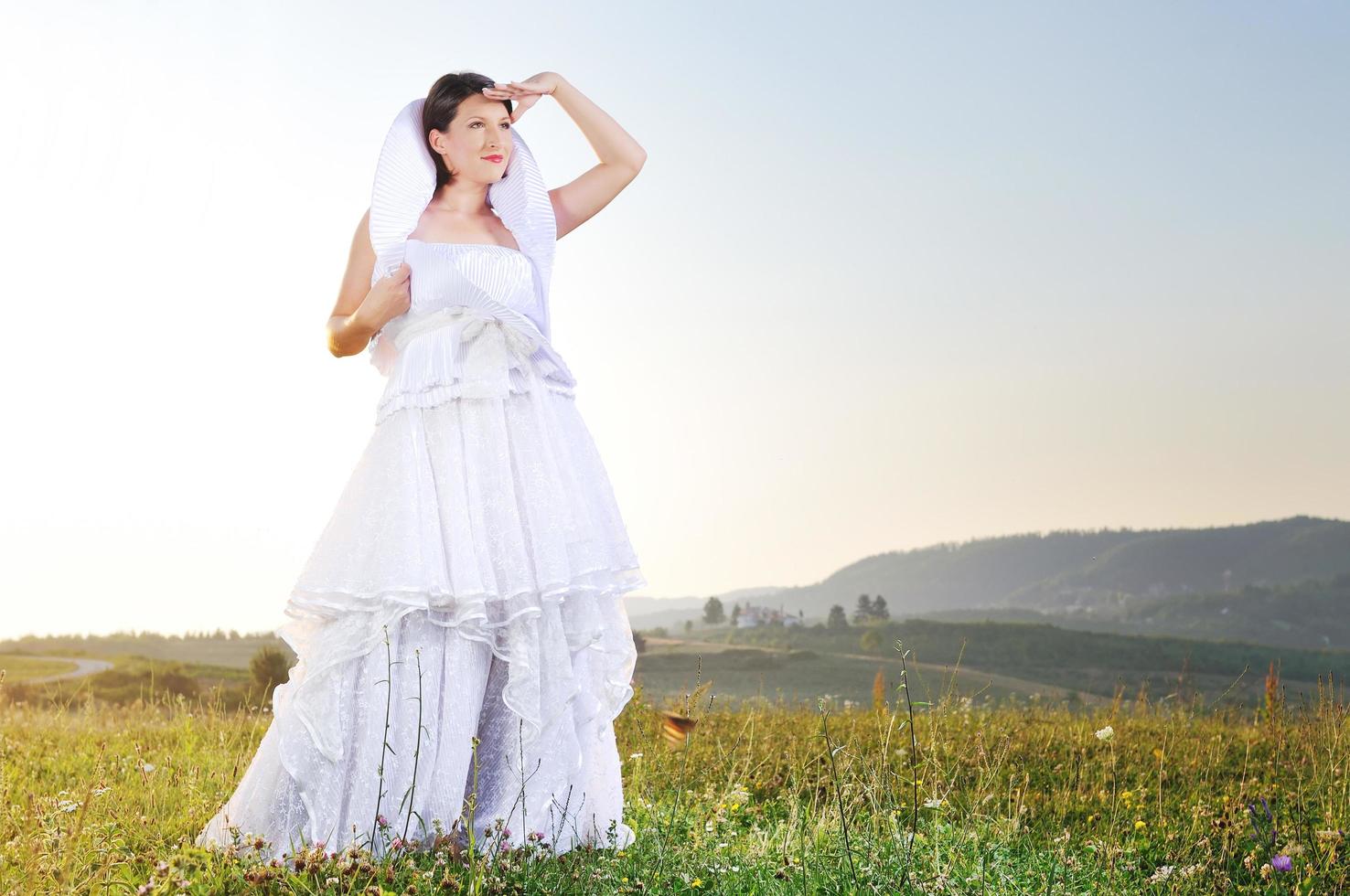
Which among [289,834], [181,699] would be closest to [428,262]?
[289,834]

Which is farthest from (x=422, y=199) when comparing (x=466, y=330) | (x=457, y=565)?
(x=457, y=565)

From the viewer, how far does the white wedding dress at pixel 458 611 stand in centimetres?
384

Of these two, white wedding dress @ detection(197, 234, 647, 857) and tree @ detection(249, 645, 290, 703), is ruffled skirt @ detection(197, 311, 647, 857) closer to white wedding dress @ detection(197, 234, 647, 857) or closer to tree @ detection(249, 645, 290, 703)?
white wedding dress @ detection(197, 234, 647, 857)

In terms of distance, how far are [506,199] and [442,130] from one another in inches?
14.8

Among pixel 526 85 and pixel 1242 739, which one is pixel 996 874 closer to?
pixel 526 85

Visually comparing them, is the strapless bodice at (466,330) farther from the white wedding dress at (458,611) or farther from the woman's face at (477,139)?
the woman's face at (477,139)

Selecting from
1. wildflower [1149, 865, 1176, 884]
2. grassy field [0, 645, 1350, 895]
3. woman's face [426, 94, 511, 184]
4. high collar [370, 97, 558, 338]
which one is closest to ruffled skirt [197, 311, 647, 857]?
grassy field [0, 645, 1350, 895]

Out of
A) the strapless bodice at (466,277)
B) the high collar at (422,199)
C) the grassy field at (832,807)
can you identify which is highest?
the high collar at (422,199)

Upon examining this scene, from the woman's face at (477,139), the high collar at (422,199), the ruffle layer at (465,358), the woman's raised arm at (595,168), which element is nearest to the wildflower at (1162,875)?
the ruffle layer at (465,358)

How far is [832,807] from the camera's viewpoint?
5.36 m

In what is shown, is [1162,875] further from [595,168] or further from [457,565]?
[595,168]

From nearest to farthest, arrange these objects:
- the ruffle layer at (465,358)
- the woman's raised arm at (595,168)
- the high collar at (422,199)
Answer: the ruffle layer at (465,358), the high collar at (422,199), the woman's raised arm at (595,168)

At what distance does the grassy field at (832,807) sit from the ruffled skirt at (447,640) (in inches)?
9.8

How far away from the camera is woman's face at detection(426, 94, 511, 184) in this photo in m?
4.31
